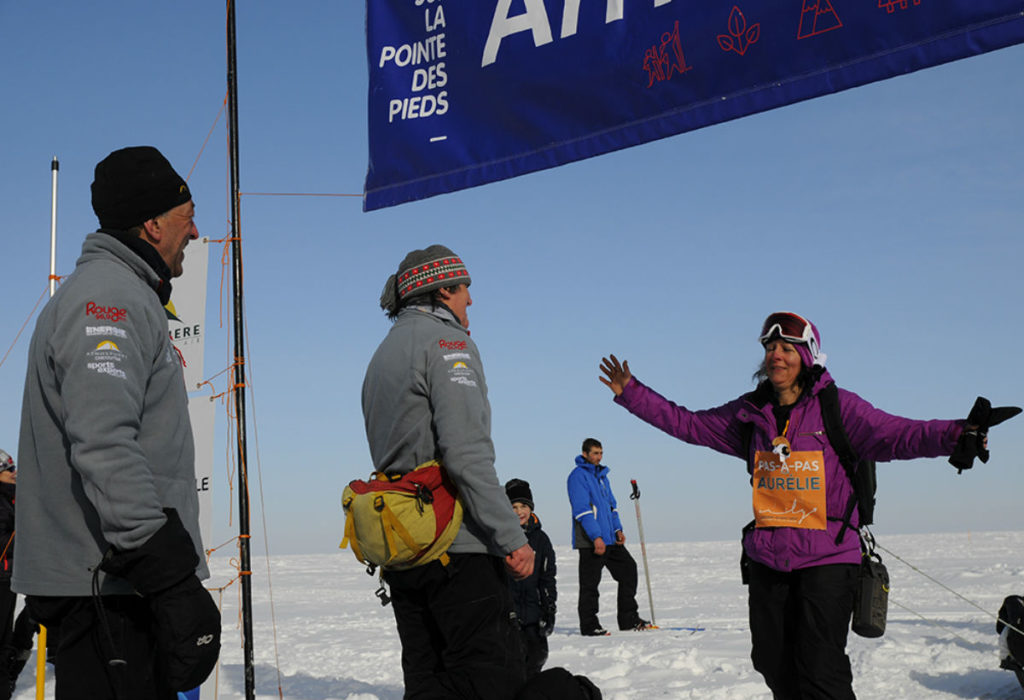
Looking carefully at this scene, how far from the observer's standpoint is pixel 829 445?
4.46 metres

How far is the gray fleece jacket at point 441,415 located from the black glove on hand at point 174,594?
119 cm

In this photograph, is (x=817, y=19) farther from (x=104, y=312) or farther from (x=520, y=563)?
(x=104, y=312)

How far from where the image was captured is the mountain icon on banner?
3246mm

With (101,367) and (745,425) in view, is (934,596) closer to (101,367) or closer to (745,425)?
(745,425)

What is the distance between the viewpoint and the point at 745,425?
4.83 m

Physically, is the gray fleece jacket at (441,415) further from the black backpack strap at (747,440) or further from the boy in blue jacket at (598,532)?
the boy in blue jacket at (598,532)

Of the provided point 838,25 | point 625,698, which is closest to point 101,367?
point 838,25

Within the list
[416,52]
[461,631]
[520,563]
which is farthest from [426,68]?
[461,631]

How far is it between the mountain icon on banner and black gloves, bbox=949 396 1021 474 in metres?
1.74

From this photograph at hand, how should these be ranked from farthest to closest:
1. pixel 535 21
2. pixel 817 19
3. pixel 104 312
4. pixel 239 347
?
pixel 239 347 < pixel 535 21 < pixel 817 19 < pixel 104 312

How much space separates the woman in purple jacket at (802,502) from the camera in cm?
426

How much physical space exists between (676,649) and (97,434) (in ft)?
23.7

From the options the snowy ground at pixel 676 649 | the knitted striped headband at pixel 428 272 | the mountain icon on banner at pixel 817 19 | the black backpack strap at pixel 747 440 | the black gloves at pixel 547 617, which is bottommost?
the snowy ground at pixel 676 649

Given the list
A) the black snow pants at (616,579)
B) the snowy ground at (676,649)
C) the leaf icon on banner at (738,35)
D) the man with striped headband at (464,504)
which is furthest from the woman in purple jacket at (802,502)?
the black snow pants at (616,579)
